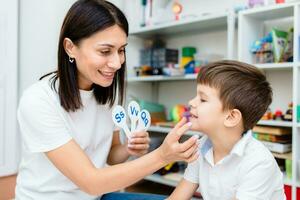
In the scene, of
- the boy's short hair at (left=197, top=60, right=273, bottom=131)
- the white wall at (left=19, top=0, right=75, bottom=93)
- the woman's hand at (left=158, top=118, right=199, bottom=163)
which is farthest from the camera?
the white wall at (left=19, top=0, right=75, bottom=93)

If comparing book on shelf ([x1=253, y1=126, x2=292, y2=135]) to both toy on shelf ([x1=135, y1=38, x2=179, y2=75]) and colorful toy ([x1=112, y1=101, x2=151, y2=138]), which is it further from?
colorful toy ([x1=112, y1=101, x2=151, y2=138])

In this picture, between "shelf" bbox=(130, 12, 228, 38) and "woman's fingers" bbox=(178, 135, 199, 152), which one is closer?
"woman's fingers" bbox=(178, 135, 199, 152)

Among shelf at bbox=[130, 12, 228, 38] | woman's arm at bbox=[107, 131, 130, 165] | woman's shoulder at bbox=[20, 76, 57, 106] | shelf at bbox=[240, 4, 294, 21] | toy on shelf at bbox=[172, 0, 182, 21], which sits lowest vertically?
woman's arm at bbox=[107, 131, 130, 165]

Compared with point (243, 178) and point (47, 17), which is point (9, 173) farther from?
point (243, 178)

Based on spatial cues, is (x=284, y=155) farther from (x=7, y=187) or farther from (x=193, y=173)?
(x=7, y=187)

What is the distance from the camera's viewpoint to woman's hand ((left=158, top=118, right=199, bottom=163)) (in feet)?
2.95

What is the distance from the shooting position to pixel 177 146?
0.90m

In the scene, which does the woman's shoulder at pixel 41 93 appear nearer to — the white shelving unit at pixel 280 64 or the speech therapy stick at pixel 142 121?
the speech therapy stick at pixel 142 121

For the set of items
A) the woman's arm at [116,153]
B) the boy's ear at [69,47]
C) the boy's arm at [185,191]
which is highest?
the boy's ear at [69,47]

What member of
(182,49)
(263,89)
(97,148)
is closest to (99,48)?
(97,148)

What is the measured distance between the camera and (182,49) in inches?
99.1

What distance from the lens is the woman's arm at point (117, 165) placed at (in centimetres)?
91

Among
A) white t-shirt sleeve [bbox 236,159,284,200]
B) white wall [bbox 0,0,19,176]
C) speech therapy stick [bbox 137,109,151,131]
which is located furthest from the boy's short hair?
white wall [bbox 0,0,19,176]

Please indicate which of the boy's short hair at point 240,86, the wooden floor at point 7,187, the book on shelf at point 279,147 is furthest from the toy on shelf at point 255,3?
the wooden floor at point 7,187
